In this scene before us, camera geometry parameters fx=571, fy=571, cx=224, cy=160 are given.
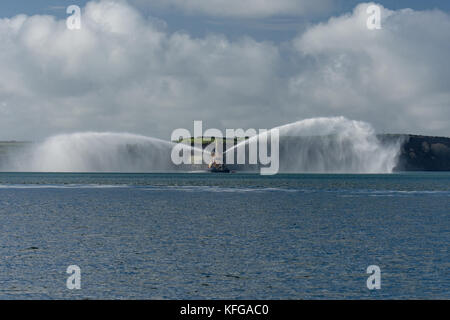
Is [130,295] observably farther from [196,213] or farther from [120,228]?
[196,213]

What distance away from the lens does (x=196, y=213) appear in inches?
2876

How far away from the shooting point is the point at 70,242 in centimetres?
4572

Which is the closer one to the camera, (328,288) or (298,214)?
(328,288)

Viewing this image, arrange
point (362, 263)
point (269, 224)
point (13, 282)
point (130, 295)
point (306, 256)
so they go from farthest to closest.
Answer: point (269, 224) < point (306, 256) < point (362, 263) < point (13, 282) < point (130, 295)

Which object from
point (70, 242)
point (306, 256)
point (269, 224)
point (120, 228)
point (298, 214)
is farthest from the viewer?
point (298, 214)

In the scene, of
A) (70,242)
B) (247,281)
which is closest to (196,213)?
(70,242)

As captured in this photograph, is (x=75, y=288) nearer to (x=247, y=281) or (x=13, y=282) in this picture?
(x=13, y=282)

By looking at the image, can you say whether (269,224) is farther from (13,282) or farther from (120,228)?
(13,282)

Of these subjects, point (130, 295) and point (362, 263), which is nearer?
point (130, 295)

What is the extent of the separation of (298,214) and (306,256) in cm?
3359

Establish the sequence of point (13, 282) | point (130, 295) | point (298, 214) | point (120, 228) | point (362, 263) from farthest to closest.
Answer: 1. point (298, 214)
2. point (120, 228)
3. point (362, 263)
4. point (13, 282)
5. point (130, 295)

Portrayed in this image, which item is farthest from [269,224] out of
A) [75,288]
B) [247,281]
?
[75,288]
